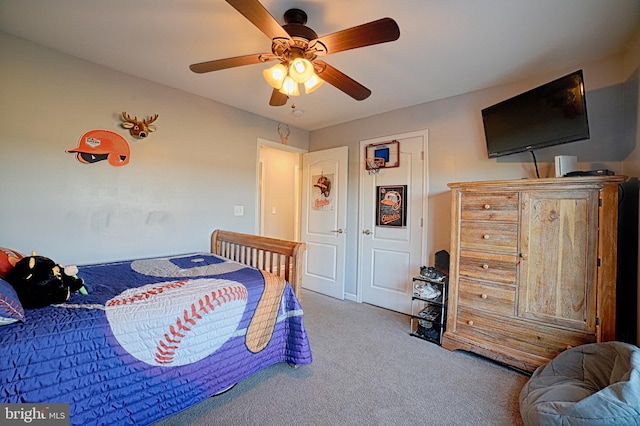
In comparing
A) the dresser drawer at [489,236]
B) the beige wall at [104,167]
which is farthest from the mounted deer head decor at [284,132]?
the dresser drawer at [489,236]

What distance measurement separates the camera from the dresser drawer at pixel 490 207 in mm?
2119

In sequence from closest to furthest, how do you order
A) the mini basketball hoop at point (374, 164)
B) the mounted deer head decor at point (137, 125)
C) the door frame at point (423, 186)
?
the mounted deer head decor at point (137, 125) → the door frame at point (423, 186) → the mini basketball hoop at point (374, 164)

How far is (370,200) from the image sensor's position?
3.51 metres

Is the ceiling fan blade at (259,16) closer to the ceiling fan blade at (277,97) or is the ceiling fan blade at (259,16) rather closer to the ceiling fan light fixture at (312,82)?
the ceiling fan light fixture at (312,82)

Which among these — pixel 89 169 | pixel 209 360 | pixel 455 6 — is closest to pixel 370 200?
pixel 455 6

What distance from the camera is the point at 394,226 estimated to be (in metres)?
3.30

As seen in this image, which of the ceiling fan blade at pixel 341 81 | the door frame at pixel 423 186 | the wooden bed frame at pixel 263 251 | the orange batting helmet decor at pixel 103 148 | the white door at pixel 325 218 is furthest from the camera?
the white door at pixel 325 218

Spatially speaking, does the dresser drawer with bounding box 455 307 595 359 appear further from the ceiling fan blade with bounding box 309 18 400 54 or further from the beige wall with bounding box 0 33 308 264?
the beige wall with bounding box 0 33 308 264

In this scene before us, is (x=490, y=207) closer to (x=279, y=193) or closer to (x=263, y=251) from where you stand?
(x=263, y=251)

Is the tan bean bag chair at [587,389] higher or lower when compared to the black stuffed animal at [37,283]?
lower

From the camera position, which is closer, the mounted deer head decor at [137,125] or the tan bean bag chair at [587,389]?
the tan bean bag chair at [587,389]

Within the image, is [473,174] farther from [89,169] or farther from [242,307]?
[89,169]

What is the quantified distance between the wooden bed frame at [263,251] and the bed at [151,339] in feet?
0.05

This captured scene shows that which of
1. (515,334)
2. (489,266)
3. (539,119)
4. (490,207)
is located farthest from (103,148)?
(515,334)
